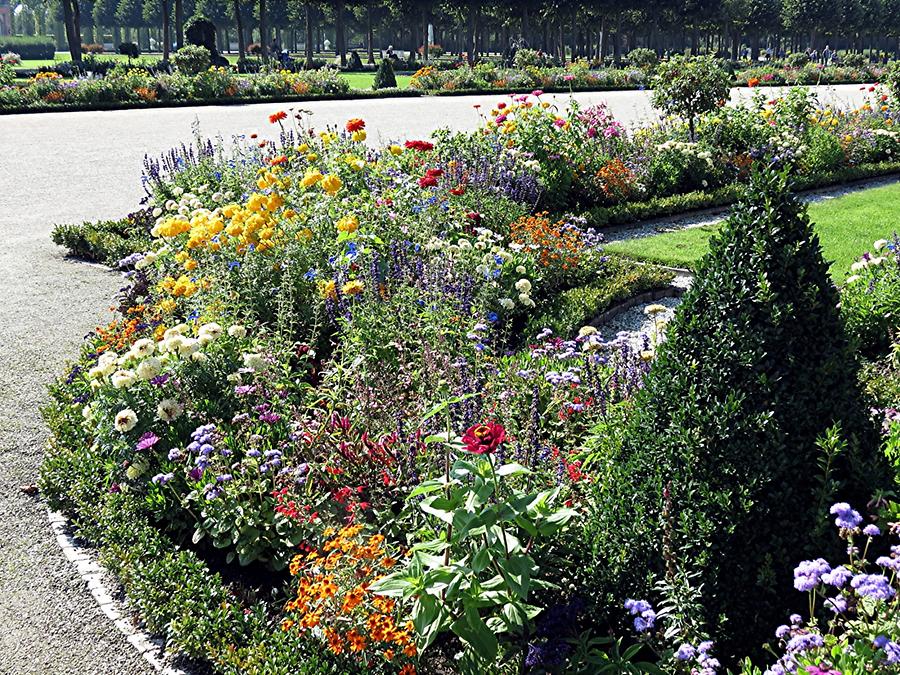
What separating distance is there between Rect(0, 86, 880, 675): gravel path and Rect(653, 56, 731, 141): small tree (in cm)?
550

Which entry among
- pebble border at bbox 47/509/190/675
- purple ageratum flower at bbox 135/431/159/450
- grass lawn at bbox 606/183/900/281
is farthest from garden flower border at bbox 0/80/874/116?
pebble border at bbox 47/509/190/675

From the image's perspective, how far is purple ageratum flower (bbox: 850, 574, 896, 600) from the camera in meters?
2.12

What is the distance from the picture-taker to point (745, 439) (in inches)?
106

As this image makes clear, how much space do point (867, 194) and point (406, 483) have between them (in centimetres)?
980

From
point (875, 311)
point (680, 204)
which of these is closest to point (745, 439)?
point (875, 311)

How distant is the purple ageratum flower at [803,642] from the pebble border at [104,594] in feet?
7.10

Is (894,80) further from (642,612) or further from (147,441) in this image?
(642,612)

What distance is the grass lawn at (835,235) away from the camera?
798 cm

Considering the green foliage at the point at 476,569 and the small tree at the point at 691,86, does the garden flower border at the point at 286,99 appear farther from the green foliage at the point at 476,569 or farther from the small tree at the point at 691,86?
the green foliage at the point at 476,569

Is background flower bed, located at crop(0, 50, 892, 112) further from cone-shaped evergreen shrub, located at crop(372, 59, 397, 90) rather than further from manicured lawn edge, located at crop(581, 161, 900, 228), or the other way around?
manicured lawn edge, located at crop(581, 161, 900, 228)

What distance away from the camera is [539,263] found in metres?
6.70

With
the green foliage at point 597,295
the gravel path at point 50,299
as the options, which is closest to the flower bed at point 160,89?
the gravel path at point 50,299

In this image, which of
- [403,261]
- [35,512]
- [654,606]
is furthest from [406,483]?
[403,261]

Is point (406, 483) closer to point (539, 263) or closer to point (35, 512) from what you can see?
point (35, 512)
